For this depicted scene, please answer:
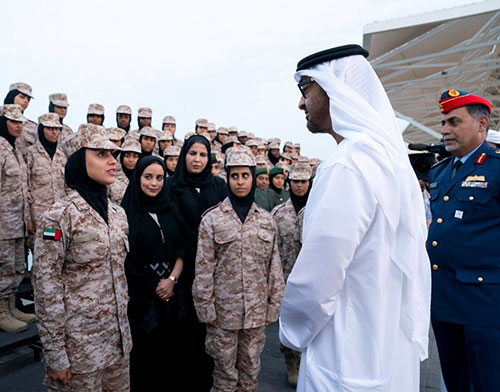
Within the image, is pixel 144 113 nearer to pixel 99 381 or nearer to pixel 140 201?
pixel 140 201

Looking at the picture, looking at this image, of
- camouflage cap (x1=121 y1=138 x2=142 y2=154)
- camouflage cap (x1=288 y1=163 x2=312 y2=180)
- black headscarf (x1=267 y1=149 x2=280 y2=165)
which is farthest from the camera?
black headscarf (x1=267 y1=149 x2=280 y2=165)

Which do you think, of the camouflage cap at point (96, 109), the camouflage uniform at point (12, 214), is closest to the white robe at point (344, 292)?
the camouflage uniform at point (12, 214)

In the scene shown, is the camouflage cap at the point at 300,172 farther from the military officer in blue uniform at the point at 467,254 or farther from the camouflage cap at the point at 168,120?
the camouflage cap at the point at 168,120

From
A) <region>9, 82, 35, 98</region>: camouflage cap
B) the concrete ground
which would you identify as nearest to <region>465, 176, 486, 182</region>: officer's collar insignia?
the concrete ground

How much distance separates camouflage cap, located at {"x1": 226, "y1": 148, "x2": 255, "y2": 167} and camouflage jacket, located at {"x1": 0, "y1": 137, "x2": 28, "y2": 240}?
290cm

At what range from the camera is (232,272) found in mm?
2955

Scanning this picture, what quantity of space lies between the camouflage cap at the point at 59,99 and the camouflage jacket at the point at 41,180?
1.78 m

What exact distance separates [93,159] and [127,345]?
125 cm

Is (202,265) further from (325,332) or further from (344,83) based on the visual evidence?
(344,83)

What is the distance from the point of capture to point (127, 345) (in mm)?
2418

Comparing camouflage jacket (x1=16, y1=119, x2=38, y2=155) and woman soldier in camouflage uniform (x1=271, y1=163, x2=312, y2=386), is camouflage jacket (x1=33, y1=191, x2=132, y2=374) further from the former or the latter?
camouflage jacket (x1=16, y1=119, x2=38, y2=155)

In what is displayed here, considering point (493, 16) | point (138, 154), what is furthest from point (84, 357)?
point (493, 16)

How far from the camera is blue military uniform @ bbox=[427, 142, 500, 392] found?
2.23 m

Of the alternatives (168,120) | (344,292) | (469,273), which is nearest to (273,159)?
(168,120)
